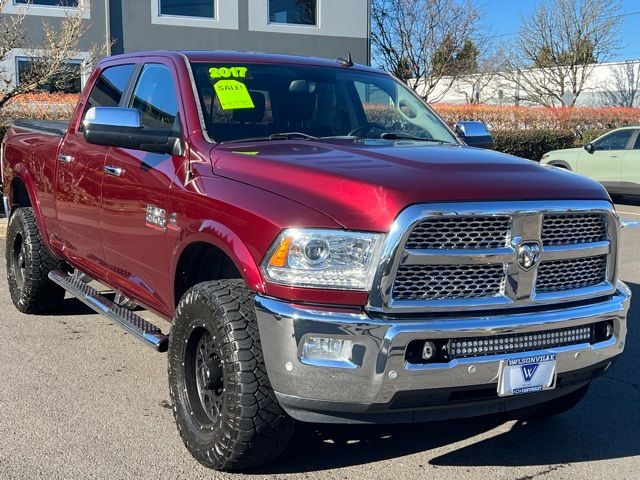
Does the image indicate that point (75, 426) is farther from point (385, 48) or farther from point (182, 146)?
point (385, 48)

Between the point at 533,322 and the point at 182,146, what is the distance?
1943 mm

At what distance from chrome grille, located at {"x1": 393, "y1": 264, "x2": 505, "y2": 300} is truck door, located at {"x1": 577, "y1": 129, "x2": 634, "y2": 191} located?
12150 mm

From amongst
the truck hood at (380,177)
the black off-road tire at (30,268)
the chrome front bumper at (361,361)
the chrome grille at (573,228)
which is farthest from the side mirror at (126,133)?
the black off-road tire at (30,268)

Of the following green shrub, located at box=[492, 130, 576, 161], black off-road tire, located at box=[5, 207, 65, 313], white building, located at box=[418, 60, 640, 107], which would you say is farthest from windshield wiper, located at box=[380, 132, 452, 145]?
white building, located at box=[418, 60, 640, 107]

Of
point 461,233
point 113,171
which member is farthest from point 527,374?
point 113,171

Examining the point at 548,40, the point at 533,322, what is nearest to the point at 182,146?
the point at 533,322

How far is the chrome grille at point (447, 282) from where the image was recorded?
10.4 ft

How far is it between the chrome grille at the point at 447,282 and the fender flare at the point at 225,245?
0.58 metres

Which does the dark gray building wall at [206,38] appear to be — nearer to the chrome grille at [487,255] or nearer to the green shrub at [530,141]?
the green shrub at [530,141]

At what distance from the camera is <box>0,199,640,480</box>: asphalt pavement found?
146 inches

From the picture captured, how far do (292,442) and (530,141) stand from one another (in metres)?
17.4

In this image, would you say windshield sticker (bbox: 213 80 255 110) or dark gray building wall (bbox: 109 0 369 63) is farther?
dark gray building wall (bbox: 109 0 369 63)

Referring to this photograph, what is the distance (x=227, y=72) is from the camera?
180 inches

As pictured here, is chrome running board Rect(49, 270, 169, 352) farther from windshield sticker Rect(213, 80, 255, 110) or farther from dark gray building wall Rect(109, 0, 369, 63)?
dark gray building wall Rect(109, 0, 369, 63)
